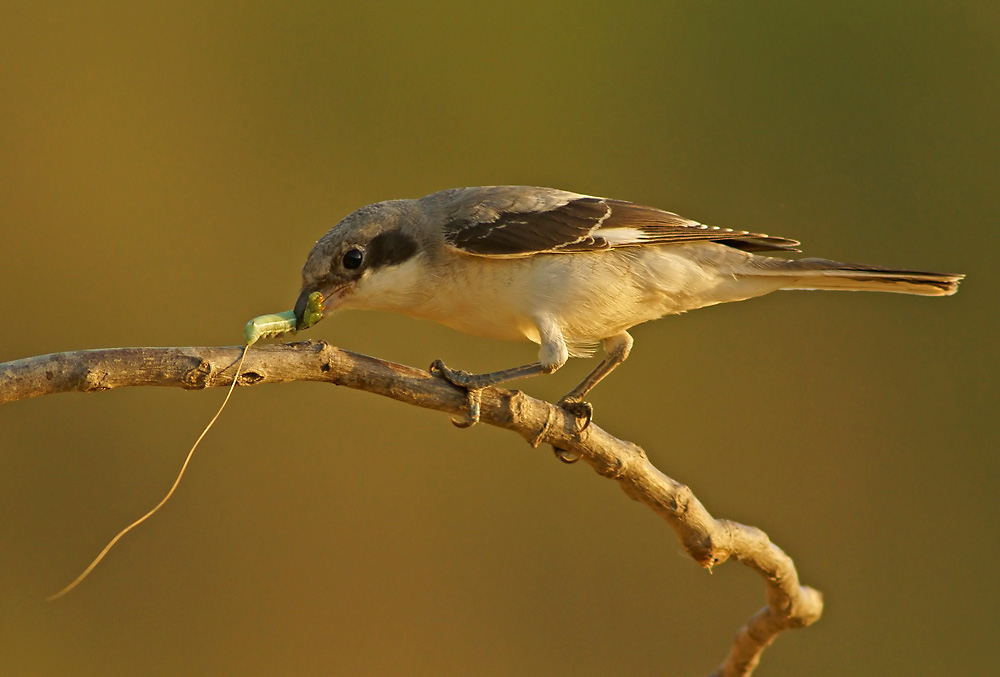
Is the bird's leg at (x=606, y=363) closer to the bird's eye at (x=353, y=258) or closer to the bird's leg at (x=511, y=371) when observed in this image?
the bird's leg at (x=511, y=371)

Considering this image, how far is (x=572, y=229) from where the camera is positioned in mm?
2539

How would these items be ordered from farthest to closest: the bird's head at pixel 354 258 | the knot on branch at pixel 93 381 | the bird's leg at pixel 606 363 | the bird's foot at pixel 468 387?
the bird's leg at pixel 606 363
the bird's head at pixel 354 258
the bird's foot at pixel 468 387
the knot on branch at pixel 93 381

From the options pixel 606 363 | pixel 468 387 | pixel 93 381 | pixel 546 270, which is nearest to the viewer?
pixel 93 381

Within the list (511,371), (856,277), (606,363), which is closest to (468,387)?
(511,371)

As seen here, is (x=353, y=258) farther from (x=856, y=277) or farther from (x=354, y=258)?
(x=856, y=277)

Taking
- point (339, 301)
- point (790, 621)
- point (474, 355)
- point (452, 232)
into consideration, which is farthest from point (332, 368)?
point (474, 355)

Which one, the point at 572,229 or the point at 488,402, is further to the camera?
the point at 572,229

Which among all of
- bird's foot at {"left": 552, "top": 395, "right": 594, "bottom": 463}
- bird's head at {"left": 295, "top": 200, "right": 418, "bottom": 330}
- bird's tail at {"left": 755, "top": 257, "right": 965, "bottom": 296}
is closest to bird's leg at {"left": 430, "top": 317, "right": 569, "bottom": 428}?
bird's foot at {"left": 552, "top": 395, "right": 594, "bottom": 463}

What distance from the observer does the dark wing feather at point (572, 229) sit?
97.1 inches

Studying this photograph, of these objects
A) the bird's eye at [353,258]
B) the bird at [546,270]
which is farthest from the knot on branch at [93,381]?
the bird's eye at [353,258]

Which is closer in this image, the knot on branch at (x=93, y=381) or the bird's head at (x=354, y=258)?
the knot on branch at (x=93, y=381)

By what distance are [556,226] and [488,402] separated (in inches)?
27.6

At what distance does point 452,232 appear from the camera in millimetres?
2514

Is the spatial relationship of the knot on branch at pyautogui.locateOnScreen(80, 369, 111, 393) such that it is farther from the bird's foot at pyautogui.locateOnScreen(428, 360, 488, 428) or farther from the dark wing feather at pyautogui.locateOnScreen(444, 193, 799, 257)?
the dark wing feather at pyautogui.locateOnScreen(444, 193, 799, 257)
